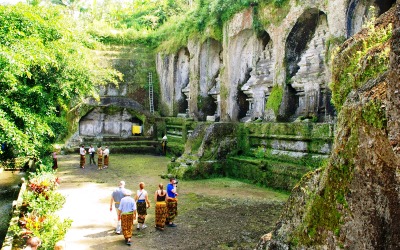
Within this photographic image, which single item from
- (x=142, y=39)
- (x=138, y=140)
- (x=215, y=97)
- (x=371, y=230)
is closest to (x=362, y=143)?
(x=371, y=230)

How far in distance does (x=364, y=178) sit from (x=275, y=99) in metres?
10.1

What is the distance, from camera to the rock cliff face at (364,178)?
9.32 feet

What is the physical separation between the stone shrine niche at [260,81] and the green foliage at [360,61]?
9432 mm

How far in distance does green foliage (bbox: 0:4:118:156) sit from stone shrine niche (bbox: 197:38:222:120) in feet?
21.3

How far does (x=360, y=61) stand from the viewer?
4.16 meters

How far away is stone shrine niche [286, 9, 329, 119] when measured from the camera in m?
12.0

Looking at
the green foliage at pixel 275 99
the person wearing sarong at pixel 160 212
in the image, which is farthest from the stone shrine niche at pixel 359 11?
the person wearing sarong at pixel 160 212

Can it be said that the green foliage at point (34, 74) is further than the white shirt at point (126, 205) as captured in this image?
Yes

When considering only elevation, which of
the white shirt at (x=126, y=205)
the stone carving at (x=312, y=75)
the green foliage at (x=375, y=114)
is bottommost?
the white shirt at (x=126, y=205)

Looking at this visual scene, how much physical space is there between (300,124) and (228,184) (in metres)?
3.14

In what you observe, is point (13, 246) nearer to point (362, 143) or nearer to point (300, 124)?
point (362, 143)

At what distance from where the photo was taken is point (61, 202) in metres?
8.61

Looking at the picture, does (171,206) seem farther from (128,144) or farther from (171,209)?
(128,144)

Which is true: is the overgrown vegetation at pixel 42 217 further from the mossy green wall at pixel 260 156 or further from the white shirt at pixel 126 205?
the mossy green wall at pixel 260 156
